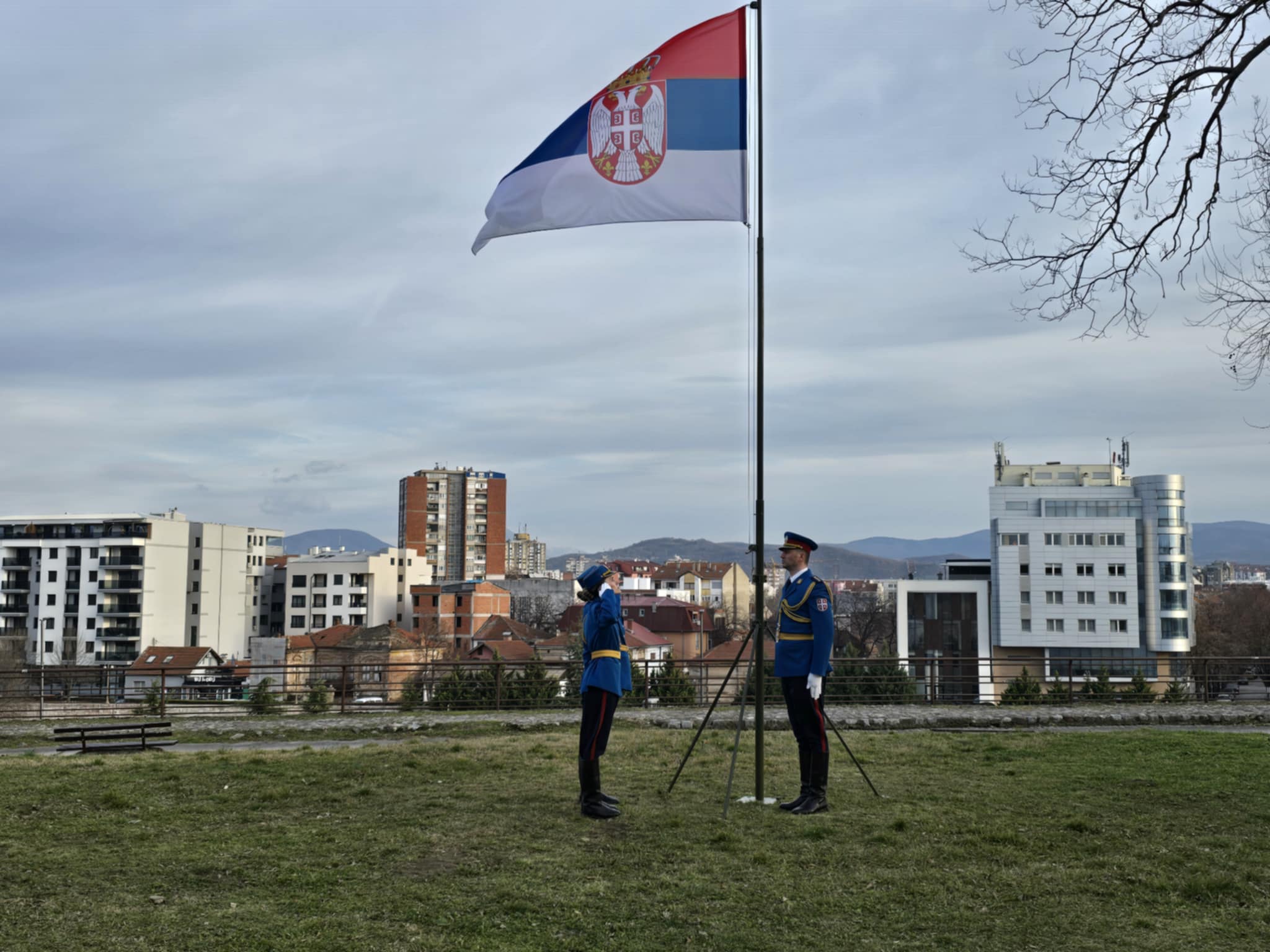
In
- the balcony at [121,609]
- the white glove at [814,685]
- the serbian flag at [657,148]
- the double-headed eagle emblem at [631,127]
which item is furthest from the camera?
the balcony at [121,609]

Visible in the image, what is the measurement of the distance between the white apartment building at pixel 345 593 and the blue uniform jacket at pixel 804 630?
310ft

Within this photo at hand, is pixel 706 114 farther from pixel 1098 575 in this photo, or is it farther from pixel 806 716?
pixel 1098 575

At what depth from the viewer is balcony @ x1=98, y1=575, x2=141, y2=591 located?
8512 cm

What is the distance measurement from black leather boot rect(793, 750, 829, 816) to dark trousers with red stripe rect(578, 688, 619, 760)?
157cm

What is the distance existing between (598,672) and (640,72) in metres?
5.41

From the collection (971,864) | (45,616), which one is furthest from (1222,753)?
(45,616)

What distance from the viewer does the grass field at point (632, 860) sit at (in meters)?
4.93

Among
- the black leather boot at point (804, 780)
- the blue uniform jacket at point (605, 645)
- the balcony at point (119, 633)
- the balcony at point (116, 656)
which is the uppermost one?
the blue uniform jacket at point (605, 645)

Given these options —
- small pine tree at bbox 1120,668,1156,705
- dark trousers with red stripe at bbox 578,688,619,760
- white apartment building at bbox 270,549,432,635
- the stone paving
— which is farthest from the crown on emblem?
white apartment building at bbox 270,549,432,635

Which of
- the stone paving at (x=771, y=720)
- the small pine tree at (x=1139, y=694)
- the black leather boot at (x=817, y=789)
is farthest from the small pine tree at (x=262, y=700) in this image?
the small pine tree at (x=1139, y=694)

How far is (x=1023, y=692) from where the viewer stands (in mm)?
19828

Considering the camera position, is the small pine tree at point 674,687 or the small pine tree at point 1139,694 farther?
the small pine tree at point 1139,694

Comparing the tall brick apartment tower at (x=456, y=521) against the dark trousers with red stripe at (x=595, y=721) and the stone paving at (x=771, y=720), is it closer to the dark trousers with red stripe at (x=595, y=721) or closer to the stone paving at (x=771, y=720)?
the stone paving at (x=771, y=720)

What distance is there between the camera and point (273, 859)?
6.24m
